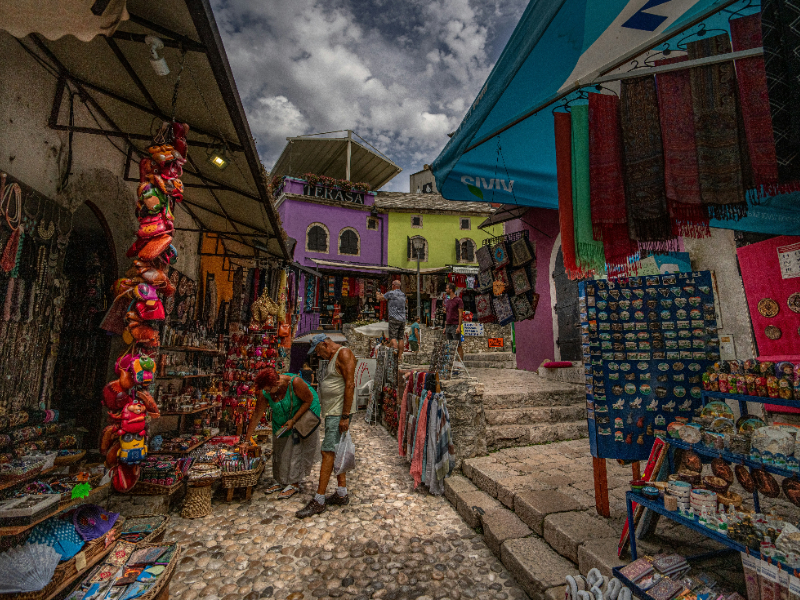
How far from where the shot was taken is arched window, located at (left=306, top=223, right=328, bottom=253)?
699 inches

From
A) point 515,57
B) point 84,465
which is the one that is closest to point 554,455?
point 515,57

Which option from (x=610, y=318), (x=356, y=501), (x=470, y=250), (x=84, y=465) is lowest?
(x=356, y=501)

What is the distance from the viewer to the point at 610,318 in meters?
3.01

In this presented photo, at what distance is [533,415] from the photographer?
17.2 ft

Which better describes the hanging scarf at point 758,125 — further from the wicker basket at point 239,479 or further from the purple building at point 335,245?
the purple building at point 335,245

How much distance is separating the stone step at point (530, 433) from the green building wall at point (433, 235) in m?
14.7

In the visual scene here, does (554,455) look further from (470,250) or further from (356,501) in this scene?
(470,250)

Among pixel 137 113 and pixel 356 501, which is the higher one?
pixel 137 113

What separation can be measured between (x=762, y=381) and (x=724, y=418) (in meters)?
0.30

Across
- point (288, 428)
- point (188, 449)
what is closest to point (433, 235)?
point (288, 428)

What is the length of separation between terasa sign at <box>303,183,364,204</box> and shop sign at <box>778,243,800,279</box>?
671 inches

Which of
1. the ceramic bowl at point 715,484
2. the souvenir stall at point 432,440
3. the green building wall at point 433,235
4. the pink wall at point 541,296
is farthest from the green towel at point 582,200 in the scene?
the green building wall at point 433,235

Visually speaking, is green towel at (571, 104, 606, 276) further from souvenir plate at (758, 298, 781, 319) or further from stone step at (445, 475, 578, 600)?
souvenir plate at (758, 298, 781, 319)

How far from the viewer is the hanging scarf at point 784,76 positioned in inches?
58.2
